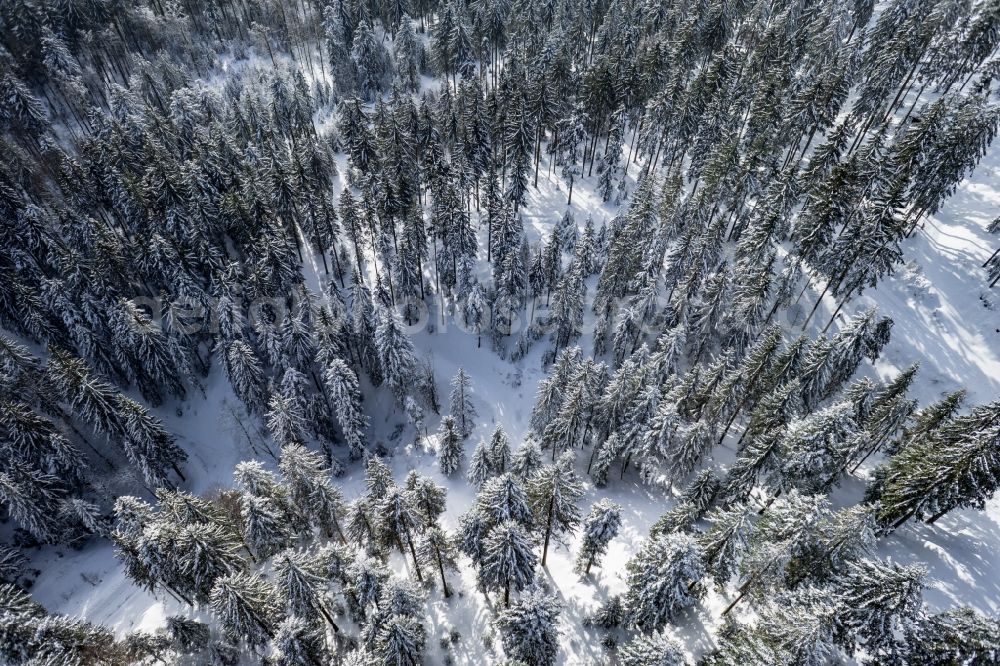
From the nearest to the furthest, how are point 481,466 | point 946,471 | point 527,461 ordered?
point 946,471, point 527,461, point 481,466

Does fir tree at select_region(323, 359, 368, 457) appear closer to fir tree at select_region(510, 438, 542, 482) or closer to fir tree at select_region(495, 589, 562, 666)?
fir tree at select_region(510, 438, 542, 482)

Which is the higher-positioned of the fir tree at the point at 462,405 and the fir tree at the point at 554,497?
the fir tree at the point at 554,497

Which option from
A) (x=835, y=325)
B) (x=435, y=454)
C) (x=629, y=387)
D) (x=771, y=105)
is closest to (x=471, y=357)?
(x=435, y=454)

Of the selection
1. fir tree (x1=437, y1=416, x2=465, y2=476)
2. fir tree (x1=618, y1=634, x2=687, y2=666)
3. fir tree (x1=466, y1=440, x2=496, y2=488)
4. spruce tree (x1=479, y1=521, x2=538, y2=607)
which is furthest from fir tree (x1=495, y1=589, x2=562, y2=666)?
fir tree (x1=437, y1=416, x2=465, y2=476)

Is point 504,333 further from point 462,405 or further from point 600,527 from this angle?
point 600,527

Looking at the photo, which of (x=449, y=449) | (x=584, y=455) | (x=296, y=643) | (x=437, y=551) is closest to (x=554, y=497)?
(x=437, y=551)

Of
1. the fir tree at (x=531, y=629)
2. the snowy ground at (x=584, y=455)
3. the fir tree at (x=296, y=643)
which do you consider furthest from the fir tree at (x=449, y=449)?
the fir tree at (x=531, y=629)

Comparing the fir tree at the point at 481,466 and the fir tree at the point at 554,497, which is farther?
the fir tree at the point at 481,466

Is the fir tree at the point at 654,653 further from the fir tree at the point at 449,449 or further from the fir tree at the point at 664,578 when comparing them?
the fir tree at the point at 449,449
